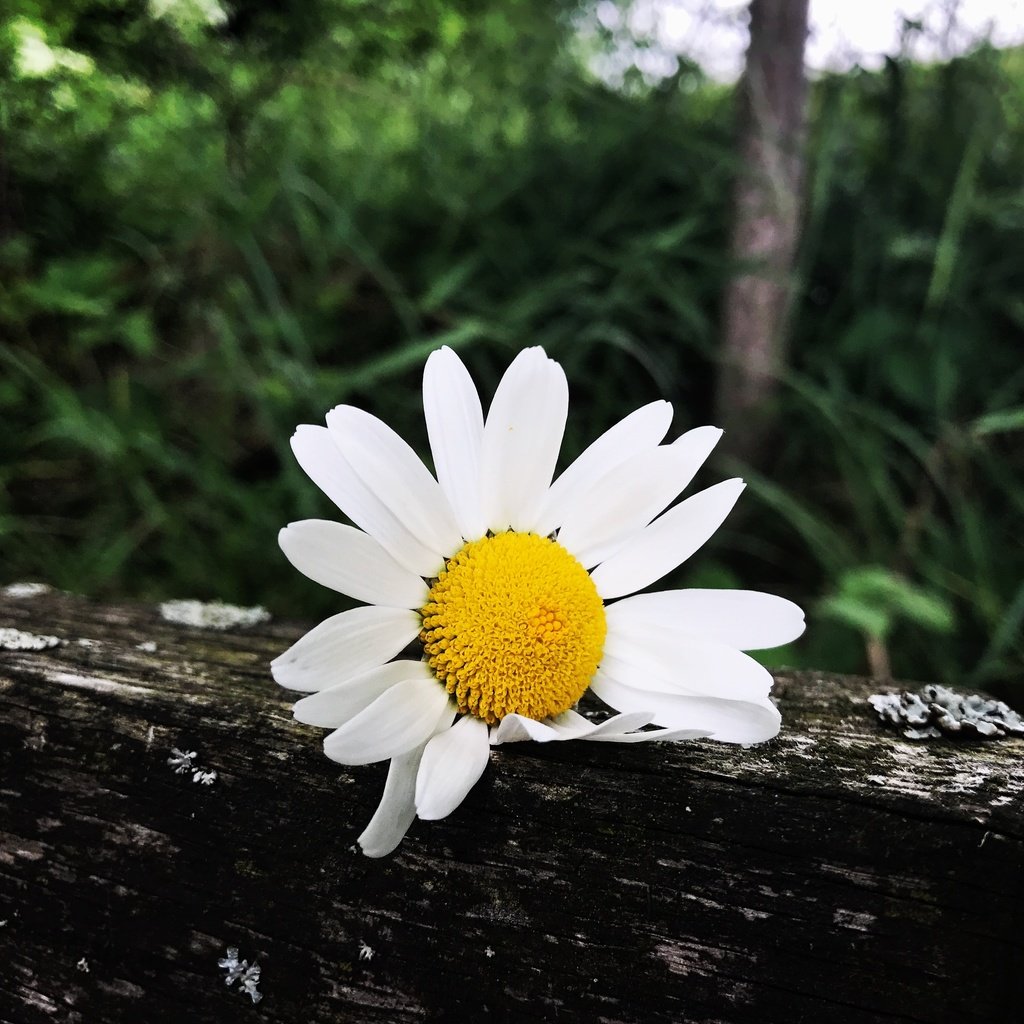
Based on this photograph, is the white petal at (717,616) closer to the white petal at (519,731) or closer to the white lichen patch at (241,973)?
the white petal at (519,731)

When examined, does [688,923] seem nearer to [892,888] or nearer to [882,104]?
[892,888]

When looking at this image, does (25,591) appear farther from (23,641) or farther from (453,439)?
(453,439)

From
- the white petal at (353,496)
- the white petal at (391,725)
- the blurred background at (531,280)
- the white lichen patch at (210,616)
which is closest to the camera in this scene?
the white petal at (391,725)

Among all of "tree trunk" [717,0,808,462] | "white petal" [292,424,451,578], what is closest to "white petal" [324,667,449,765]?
"white petal" [292,424,451,578]

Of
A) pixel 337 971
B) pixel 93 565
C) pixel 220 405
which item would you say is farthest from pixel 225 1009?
pixel 220 405

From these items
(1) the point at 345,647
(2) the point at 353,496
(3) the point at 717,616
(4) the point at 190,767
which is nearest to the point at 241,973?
(4) the point at 190,767

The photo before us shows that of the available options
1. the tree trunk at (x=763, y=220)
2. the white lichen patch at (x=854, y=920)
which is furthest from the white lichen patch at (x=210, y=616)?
the tree trunk at (x=763, y=220)

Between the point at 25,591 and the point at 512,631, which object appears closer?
the point at 512,631
